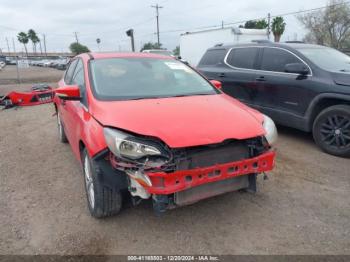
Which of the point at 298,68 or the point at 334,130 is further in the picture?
the point at 298,68

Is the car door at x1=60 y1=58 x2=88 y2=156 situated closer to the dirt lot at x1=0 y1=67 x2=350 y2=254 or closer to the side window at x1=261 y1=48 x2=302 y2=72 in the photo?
the dirt lot at x1=0 y1=67 x2=350 y2=254

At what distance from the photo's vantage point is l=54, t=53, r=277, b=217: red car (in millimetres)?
2463

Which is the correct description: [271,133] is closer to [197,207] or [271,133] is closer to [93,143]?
[197,207]

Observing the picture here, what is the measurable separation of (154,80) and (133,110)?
2.92 ft

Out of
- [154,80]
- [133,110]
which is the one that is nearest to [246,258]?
[133,110]

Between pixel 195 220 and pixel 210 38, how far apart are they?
49.7 feet

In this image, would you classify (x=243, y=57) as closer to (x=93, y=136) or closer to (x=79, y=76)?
(x=79, y=76)

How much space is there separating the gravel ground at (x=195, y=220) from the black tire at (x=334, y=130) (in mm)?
286

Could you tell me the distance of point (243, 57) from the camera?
6.37 metres

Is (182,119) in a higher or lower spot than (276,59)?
lower

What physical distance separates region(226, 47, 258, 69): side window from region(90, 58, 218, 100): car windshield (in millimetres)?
2462

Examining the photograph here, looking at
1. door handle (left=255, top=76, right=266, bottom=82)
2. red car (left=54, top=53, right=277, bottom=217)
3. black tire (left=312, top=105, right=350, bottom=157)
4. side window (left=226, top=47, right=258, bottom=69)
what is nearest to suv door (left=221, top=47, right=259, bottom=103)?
side window (left=226, top=47, right=258, bottom=69)

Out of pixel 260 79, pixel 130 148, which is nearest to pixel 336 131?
pixel 260 79

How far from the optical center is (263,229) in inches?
114
